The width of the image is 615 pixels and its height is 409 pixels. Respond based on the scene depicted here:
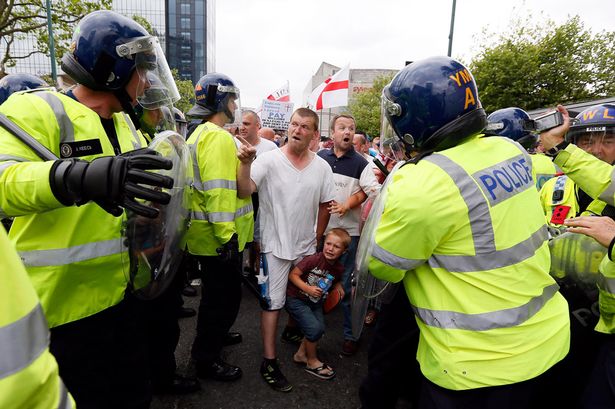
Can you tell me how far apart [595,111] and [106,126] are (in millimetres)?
3019

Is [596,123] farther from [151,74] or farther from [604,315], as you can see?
[151,74]

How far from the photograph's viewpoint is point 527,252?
54.6 inches

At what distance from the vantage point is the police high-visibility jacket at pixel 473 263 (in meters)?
1.31

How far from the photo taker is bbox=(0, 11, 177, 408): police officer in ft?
3.82

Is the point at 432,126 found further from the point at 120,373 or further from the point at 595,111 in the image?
the point at 120,373

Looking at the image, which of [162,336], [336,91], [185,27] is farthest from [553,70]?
[185,27]

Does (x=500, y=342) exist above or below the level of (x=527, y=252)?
below

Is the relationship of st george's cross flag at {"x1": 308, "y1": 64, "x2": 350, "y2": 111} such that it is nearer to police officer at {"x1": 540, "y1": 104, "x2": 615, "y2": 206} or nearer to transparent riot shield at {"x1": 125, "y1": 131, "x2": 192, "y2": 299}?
police officer at {"x1": 540, "y1": 104, "x2": 615, "y2": 206}

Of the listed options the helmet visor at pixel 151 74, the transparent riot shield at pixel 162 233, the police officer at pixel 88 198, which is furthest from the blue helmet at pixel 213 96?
the police officer at pixel 88 198

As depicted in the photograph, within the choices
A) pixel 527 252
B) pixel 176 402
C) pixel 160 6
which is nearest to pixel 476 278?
pixel 527 252

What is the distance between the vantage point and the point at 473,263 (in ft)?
4.39

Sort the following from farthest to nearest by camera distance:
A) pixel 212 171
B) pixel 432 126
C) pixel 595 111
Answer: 1. pixel 212 171
2. pixel 595 111
3. pixel 432 126

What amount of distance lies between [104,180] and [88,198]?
0.09 metres

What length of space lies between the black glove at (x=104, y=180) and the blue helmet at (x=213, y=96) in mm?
1813
